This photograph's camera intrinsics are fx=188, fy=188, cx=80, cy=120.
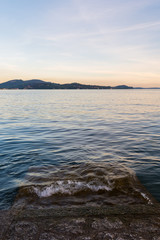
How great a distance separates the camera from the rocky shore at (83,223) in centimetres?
509

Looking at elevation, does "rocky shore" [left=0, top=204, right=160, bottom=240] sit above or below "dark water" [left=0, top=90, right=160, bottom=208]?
above

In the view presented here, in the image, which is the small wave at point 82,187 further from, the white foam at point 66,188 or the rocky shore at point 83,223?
the rocky shore at point 83,223

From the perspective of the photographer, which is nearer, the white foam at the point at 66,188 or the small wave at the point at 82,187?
the small wave at the point at 82,187

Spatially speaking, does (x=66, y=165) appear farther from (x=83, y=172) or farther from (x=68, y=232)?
(x=68, y=232)

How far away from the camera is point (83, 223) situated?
5.64m

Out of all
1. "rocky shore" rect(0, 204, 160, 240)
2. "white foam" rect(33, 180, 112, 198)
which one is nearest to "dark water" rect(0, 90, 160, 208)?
"white foam" rect(33, 180, 112, 198)

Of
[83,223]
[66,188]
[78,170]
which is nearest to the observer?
[83,223]

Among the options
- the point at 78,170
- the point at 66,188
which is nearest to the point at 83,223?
the point at 66,188

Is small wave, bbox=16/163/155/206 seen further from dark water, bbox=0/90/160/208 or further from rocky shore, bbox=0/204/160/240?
rocky shore, bbox=0/204/160/240

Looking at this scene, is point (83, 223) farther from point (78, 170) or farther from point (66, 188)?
point (78, 170)

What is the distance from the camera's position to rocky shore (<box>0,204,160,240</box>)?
5090mm

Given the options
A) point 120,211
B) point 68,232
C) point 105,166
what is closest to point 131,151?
point 105,166

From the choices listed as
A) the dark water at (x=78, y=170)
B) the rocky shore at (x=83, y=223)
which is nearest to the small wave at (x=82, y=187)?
the dark water at (x=78, y=170)

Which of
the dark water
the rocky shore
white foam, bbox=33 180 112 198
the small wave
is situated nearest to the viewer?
the rocky shore
